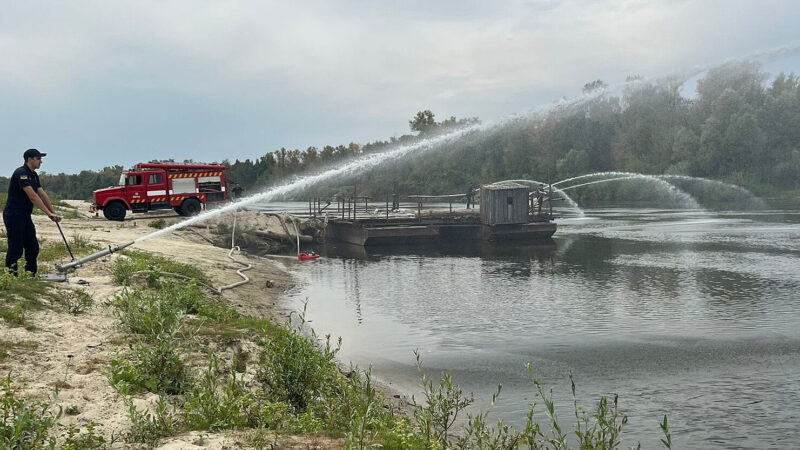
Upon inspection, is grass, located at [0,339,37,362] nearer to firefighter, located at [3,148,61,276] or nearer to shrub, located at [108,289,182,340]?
shrub, located at [108,289,182,340]

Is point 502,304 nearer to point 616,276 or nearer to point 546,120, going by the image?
point 616,276

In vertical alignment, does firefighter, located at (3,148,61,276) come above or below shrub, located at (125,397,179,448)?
above

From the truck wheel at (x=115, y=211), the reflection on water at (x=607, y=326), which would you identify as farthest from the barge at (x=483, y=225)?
the truck wheel at (x=115, y=211)

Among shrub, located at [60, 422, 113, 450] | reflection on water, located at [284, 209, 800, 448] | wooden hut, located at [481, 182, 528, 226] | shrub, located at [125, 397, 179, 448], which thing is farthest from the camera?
wooden hut, located at [481, 182, 528, 226]

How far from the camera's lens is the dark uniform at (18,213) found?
11.5 meters

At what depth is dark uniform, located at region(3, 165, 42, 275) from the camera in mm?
11508

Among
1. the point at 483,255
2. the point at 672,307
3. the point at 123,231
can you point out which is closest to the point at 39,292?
the point at 672,307

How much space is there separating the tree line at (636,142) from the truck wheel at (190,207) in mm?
33192

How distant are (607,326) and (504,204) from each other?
2730cm

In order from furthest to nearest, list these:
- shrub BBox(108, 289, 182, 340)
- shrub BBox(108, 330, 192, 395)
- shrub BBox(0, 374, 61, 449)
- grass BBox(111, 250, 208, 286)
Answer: grass BBox(111, 250, 208, 286) → shrub BBox(108, 289, 182, 340) → shrub BBox(108, 330, 192, 395) → shrub BBox(0, 374, 61, 449)

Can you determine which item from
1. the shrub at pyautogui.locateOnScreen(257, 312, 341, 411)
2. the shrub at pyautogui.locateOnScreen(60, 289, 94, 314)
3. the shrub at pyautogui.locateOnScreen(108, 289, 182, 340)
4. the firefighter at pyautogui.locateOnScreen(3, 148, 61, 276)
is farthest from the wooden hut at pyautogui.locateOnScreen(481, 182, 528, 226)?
the shrub at pyautogui.locateOnScreen(257, 312, 341, 411)

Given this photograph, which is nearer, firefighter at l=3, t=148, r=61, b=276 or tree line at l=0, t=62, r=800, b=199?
firefighter at l=3, t=148, r=61, b=276

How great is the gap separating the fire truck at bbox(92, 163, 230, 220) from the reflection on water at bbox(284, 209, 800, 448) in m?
9.15

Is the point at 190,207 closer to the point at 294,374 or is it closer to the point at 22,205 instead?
the point at 22,205
